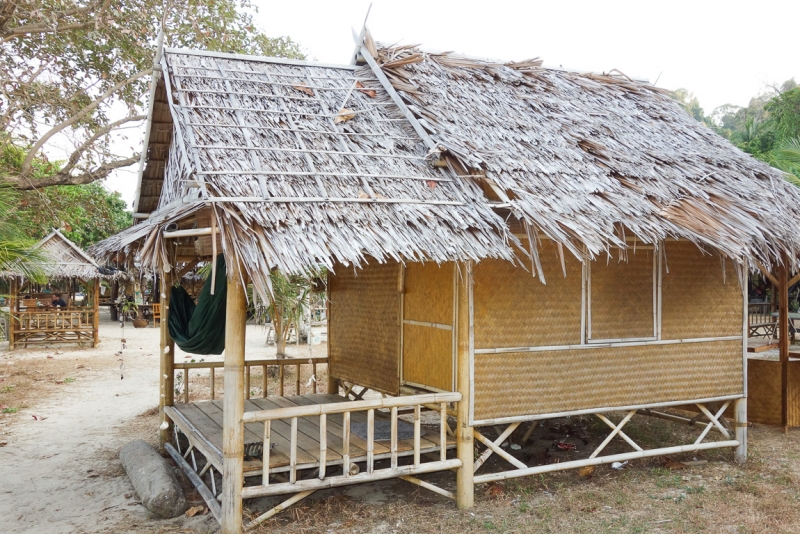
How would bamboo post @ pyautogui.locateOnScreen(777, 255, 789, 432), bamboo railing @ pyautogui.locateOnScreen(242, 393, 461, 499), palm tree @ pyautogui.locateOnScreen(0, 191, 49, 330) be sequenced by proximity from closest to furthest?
bamboo railing @ pyautogui.locateOnScreen(242, 393, 461, 499), palm tree @ pyautogui.locateOnScreen(0, 191, 49, 330), bamboo post @ pyautogui.locateOnScreen(777, 255, 789, 432)

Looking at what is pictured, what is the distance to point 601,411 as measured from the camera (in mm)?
5738

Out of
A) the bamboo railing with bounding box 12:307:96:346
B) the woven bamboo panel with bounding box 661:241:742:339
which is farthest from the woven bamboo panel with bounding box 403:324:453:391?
the bamboo railing with bounding box 12:307:96:346

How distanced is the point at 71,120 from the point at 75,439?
19.1ft

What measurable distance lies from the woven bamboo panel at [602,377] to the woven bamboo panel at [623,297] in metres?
0.17

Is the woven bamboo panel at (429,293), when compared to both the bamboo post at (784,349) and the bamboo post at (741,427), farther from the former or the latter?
the bamboo post at (784,349)

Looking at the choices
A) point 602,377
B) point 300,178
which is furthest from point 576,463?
point 300,178

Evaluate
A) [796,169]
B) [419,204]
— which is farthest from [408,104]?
[796,169]

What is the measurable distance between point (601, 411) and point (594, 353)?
0.52 meters

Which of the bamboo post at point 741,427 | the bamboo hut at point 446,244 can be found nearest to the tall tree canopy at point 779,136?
the bamboo post at point 741,427

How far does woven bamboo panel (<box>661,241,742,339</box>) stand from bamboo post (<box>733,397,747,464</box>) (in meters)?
0.72

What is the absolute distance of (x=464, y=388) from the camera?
5.15m

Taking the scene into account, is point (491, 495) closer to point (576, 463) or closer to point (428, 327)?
point (576, 463)

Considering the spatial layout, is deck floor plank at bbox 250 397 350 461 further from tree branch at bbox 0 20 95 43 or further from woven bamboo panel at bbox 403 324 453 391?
tree branch at bbox 0 20 95 43

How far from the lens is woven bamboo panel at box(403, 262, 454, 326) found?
549cm
